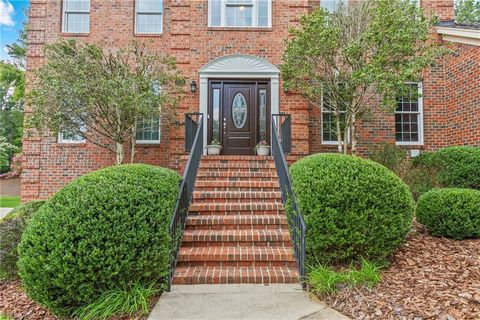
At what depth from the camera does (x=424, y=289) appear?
3.26 metres

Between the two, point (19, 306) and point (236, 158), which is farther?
point (236, 158)

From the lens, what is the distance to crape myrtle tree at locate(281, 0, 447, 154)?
20.7ft

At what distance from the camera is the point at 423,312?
2.85 meters


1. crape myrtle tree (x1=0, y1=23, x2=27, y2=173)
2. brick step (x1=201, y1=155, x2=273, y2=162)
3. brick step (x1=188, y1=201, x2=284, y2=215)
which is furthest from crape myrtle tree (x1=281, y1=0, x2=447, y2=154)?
crape myrtle tree (x1=0, y1=23, x2=27, y2=173)

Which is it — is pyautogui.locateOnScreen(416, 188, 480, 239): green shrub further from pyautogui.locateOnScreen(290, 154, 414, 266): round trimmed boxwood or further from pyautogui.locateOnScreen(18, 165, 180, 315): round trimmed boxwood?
pyautogui.locateOnScreen(18, 165, 180, 315): round trimmed boxwood

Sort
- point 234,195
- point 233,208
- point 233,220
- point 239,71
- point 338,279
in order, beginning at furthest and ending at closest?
point 239,71 < point 234,195 < point 233,208 < point 233,220 < point 338,279

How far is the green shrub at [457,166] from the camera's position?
21.0 ft

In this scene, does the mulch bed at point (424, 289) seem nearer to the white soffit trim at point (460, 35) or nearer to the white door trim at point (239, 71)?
the white door trim at point (239, 71)

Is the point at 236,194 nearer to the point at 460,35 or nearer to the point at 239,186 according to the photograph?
the point at 239,186

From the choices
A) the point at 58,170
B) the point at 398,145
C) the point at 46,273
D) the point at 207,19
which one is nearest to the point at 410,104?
the point at 398,145

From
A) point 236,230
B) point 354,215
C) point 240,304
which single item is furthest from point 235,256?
point 354,215

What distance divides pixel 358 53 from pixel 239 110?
3.38m

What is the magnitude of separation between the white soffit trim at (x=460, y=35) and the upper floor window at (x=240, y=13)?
4.73 metres

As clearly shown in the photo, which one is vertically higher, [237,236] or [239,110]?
[239,110]
